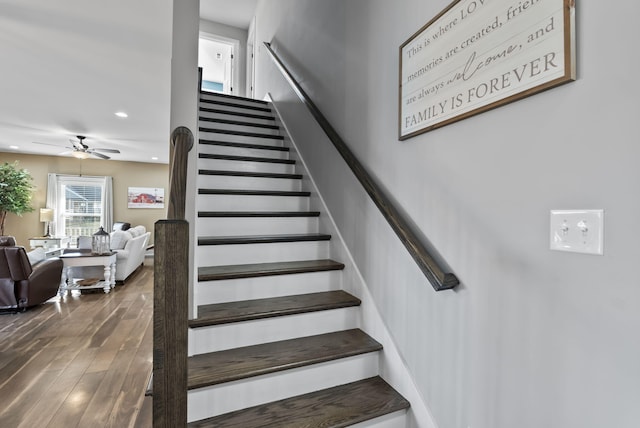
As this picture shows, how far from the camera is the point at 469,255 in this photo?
1162 millimetres

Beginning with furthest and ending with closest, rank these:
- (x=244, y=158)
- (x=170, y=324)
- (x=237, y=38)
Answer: (x=237, y=38)
(x=244, y=158)
(x=170, y=324)

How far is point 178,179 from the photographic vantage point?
951 mm

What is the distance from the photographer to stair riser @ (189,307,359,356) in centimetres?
156

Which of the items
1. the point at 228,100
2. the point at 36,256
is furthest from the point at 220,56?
the point at 36,256

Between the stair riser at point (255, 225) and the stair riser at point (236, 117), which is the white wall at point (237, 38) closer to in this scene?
the stair riser at point (236, 117)

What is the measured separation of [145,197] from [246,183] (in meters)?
6.99

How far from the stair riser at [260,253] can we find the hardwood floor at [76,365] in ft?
3.38

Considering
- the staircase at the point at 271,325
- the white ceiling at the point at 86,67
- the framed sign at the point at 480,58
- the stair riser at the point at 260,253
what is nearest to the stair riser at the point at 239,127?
the white ceiling at the point at 86,67

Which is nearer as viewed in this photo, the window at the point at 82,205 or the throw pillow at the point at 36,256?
the throw pillow at the point at 36,256

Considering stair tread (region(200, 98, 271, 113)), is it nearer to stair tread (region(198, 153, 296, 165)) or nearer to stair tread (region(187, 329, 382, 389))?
stair tread (region(198, 153, 296, 165))

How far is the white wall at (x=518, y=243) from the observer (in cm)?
75

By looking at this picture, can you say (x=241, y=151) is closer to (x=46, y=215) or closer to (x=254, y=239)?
(x=254, y=239)

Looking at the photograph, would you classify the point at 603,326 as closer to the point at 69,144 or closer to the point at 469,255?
the point at 469,255

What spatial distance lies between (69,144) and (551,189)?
27.0 ft
